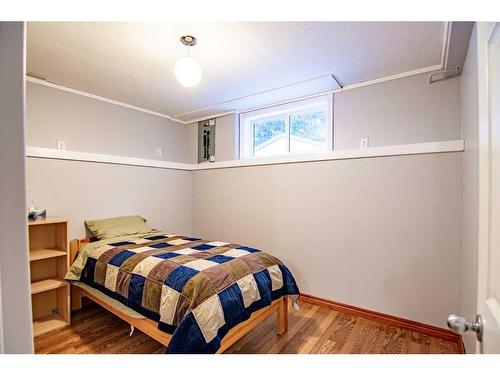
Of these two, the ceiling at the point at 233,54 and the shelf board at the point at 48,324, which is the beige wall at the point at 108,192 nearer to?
the shelf board at the point at 48,324

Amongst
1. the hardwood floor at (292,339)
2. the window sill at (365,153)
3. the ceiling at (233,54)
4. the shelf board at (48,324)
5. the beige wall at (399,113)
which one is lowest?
the hardwood floor at (292,339)

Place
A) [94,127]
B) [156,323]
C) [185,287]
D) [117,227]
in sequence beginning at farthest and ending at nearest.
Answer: [94,127] < [117,227] < [156,323] < [185,287]

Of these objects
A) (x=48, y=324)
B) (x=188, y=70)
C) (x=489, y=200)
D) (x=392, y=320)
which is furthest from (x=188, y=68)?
(x=392, y=320)

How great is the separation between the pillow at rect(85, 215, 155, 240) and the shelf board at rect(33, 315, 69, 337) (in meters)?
0.79

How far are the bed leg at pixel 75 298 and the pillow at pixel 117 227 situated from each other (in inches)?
22.0

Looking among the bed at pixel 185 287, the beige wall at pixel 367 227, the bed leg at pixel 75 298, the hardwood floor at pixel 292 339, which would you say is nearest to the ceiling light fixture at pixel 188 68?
the bed at pixel 185 287

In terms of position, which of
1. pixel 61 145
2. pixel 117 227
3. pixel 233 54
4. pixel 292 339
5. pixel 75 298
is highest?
pixel 233 54

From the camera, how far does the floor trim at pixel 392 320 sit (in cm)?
196

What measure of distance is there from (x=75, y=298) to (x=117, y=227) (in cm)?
79

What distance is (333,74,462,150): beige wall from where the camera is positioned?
2.09m

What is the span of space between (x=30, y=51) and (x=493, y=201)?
2.93m

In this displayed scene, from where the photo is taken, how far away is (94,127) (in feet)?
9.27

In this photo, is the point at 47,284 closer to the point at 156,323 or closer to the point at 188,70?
the point at 156,323
